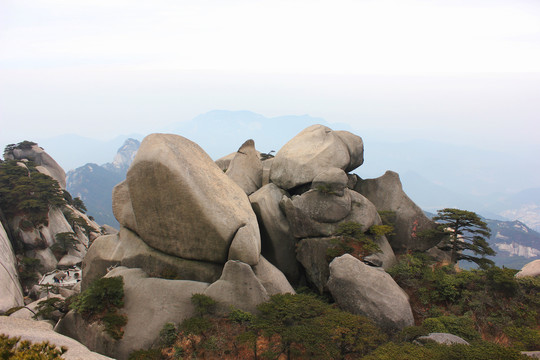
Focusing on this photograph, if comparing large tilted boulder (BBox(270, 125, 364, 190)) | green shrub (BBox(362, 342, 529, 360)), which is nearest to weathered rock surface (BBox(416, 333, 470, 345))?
green shrub (BBox(362, 342, 529, 360))

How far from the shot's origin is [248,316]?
1409 centimetres

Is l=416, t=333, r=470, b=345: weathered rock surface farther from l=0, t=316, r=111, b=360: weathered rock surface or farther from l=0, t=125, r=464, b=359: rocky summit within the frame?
l=0, t=316, r=111, b=360: weathered rock surface

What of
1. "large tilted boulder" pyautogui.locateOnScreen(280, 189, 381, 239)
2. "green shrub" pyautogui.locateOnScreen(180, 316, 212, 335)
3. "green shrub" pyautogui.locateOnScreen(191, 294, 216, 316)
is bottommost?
"green shrub" pyautogui.locateOnScreen(180, 316, 212, 335)

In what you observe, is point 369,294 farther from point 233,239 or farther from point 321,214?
point 233,239

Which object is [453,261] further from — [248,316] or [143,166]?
[143,166]

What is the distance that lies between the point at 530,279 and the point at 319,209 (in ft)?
35.9

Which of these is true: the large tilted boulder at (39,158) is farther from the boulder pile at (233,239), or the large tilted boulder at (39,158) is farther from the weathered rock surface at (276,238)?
the weathered rock surface at (276,238)

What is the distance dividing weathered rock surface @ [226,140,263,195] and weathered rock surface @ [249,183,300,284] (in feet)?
9.61

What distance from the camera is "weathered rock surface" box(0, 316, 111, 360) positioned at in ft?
33.5

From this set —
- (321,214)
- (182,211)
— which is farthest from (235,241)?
(321,214)

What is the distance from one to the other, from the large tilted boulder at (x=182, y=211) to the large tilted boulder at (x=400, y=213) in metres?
10.2

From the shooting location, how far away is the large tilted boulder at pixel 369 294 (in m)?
14.8

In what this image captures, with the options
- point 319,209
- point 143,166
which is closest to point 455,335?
point 319,209

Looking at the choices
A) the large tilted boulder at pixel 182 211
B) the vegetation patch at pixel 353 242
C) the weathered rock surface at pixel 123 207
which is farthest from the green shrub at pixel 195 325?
the vegetation patch at pixel 353 242
